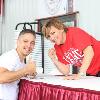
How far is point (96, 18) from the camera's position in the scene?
2.67 meters

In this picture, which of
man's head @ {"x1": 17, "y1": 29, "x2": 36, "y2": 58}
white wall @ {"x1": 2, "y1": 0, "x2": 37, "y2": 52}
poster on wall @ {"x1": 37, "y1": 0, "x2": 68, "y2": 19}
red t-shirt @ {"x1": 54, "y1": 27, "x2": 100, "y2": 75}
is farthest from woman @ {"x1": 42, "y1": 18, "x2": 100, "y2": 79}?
white wall @ {"x1": 2, "y1": 0, "x2": 37, "y2": 52}

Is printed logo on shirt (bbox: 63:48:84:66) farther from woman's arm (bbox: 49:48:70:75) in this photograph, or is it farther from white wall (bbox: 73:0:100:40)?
white wall (bbox: 73:0:100:40)

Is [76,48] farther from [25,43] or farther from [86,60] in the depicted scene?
[25,43]

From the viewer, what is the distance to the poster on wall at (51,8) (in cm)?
309

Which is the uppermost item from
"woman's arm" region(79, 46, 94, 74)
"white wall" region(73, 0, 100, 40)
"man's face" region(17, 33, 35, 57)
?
"white wall" region(73, 0, 100, 40)

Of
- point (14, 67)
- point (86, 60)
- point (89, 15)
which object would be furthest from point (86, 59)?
point (89, 15)

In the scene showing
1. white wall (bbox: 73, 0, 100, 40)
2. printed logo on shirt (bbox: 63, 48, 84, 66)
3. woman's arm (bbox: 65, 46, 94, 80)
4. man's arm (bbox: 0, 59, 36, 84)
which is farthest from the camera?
white wall (bbox: 73, 0, 100, 40)

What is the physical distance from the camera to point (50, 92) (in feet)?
5.01

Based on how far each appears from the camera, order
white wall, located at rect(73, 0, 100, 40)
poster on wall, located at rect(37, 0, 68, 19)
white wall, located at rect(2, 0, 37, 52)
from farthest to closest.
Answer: white wall, located at rect(2, 0, 37, 52)
poster on wall, located at rect(37, 0, 68, 19)
white wall, located at rect(73, 0, 100, 40)

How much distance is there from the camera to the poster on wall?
3.09 m

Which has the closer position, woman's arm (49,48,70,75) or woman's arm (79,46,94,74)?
woman's arm (79,46,94,74)

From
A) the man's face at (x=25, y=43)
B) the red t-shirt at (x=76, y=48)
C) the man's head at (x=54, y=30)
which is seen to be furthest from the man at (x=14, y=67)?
the red t-shirt at (x=76, y=48)

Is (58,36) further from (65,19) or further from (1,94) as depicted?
(65,19)

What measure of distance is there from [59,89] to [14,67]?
36 centimetres
